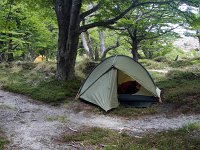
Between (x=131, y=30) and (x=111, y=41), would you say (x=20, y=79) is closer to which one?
(x=131, y=30)

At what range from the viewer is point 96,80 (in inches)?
398

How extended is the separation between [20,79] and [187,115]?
8432 mm

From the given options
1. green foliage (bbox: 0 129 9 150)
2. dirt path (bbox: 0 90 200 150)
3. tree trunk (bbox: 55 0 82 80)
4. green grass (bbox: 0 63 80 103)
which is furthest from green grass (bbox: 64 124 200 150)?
tree trunk (bbox: 55 0 82 80)

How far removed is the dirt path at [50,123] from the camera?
6.29m

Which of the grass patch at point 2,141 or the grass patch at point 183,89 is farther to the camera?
the grass patch at point 183,89

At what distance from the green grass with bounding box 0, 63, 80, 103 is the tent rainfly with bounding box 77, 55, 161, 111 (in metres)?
0.97

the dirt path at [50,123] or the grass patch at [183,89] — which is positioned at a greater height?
the grass patch at [183,89]

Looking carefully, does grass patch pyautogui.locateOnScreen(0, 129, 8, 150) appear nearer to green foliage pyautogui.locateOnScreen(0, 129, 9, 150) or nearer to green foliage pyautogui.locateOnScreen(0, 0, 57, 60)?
green foliage pyautogui.locateOnScreen(0, 129, 9, 150)

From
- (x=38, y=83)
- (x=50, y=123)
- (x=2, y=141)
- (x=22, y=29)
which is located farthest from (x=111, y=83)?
(x=22, y=29)

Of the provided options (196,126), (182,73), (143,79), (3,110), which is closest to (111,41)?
(182,73)

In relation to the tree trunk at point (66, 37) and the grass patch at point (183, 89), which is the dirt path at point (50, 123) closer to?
the grass patch at point (183, 89)

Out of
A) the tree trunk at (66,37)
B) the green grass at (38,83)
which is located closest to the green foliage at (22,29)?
the green grass at (38,83)

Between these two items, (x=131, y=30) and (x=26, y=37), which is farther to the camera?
(x=26, y=37)

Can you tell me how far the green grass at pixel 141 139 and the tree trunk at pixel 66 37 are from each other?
541 cm
